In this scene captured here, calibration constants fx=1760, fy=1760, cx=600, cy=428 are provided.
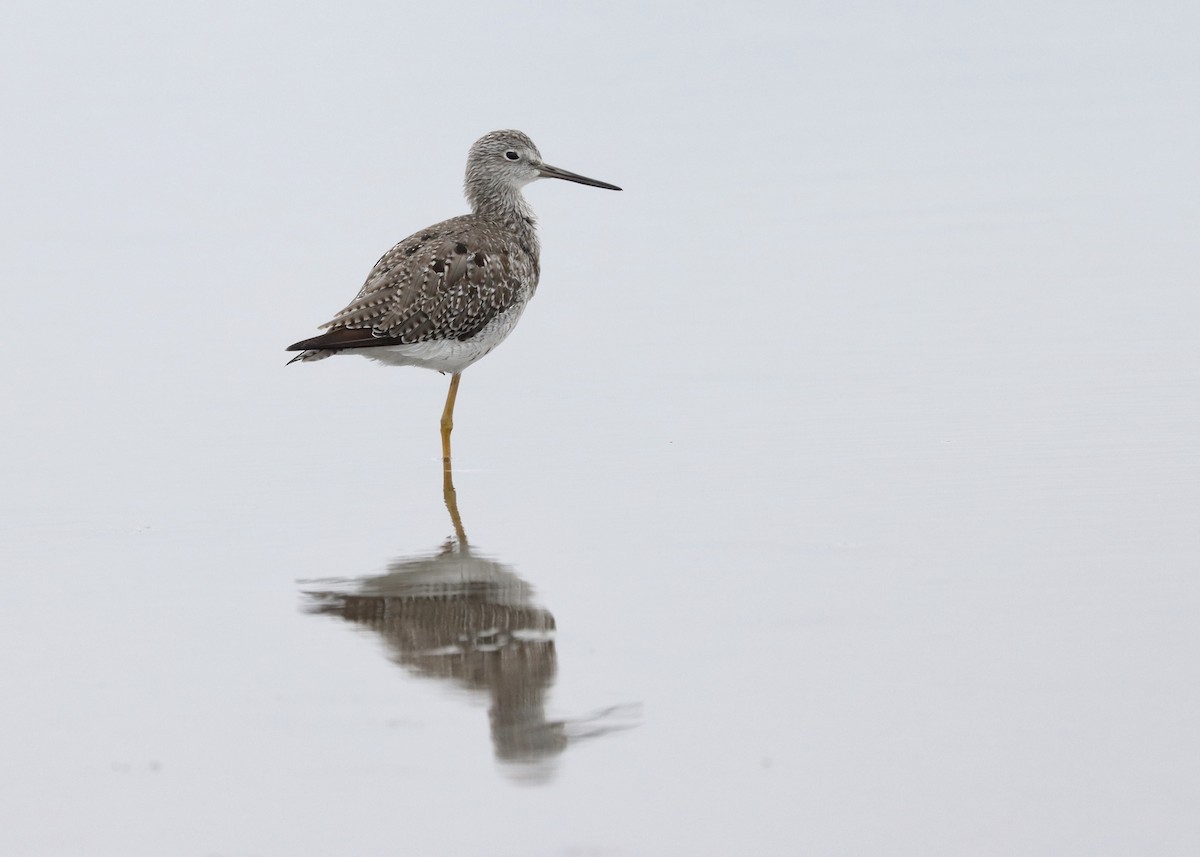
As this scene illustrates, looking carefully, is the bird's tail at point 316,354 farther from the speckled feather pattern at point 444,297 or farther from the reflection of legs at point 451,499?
the reflection of legs at point 451,499

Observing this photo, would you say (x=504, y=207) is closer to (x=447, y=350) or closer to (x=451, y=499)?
(x=447, y=350)

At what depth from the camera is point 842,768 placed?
5211mm

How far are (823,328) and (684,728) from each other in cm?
678

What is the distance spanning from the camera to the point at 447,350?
1021 cm

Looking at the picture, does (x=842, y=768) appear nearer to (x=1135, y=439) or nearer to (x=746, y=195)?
(x=1135, y=439)

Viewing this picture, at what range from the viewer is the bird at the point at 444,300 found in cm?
980

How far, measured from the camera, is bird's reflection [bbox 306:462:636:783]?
18.3 feet

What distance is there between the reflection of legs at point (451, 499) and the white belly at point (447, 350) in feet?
2.50

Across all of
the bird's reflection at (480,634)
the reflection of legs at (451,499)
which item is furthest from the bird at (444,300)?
the bird's reflection at (480,634)

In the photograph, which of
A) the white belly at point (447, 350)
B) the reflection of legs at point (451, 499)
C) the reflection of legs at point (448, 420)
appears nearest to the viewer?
the reflection of legs at point (451, 499)

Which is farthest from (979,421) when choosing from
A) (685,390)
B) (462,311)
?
(462,311)

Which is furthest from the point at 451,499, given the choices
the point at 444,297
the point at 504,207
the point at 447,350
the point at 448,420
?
the point at 504,207

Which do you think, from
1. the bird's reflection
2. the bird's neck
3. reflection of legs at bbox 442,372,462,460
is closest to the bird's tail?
reflection of legs at bbox 442,372,462,460

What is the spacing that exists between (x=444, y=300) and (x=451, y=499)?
1588mm
